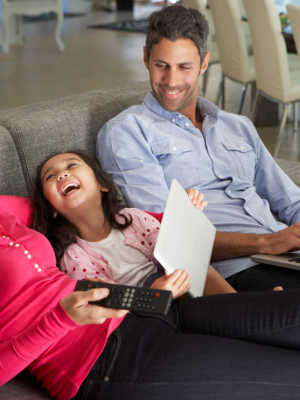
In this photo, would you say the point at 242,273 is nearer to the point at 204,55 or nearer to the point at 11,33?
the point at 204,55

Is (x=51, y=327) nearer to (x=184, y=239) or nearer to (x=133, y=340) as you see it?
(x=133, y=340)

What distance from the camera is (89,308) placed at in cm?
111

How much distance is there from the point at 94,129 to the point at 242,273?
66cm

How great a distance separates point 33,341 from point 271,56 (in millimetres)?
2786

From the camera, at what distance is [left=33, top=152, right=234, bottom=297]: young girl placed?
1.49m

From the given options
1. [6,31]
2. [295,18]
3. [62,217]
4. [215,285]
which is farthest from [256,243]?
[6,31]

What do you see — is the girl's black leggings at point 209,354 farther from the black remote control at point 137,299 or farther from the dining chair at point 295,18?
the dining chair at point 295,18

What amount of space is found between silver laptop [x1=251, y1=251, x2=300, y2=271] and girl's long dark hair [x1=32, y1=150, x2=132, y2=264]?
0.39 m

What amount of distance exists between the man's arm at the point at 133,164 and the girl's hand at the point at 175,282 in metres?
0.41

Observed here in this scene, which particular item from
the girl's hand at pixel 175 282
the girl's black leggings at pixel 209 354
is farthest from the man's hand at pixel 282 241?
the girl's hand at pixel 175 282

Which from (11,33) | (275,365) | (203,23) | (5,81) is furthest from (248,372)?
(11,33)

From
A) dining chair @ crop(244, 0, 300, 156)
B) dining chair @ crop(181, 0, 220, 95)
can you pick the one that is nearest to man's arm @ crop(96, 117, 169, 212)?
dining chair @ crop(244, 0, 300, 156)

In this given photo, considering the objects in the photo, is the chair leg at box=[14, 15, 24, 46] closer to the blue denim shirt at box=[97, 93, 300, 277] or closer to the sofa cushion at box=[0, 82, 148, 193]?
the sofa cushion at box=[0, 82, 148, 193]

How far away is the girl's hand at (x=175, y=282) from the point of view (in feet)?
4.18
